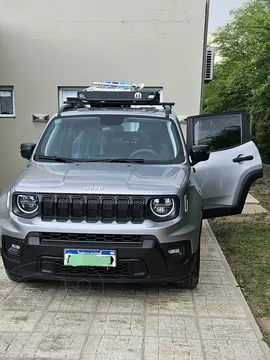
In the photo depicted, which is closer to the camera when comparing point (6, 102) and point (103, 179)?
point (103, 179)

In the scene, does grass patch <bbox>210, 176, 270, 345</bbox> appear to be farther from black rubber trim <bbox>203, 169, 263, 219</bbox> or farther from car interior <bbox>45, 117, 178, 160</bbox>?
car interior <bbox>45, 117, 178, 160</bbox>

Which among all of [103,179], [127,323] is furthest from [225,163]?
[127,323]

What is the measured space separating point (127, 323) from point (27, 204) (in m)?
1.45

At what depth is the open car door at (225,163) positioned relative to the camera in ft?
19.4

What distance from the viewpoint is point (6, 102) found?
10828 mm

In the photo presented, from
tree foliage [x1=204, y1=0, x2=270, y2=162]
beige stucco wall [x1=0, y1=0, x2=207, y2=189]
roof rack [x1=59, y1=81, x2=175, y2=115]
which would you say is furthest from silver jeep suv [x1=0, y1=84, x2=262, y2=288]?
tree foliage [x1=204, y1=0, x2=270, y2=162]

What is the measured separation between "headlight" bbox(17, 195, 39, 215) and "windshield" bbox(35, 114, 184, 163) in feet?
2.78

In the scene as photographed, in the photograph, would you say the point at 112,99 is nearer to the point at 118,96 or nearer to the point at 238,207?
→ the point at 118,96

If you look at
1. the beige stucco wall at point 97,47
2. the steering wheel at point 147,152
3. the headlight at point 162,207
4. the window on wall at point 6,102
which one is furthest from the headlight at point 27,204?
the window on wall at point 6,102

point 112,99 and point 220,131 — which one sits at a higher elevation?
point 112,99

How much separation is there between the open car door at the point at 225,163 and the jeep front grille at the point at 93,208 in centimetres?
199

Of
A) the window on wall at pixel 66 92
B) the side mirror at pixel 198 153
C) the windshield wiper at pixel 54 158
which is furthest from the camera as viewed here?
the window on wall at pixel 66 92

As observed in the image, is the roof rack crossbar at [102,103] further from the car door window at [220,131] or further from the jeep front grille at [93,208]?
the jeep front grille at [93,208]

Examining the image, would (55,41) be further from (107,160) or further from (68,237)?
(68,237)
